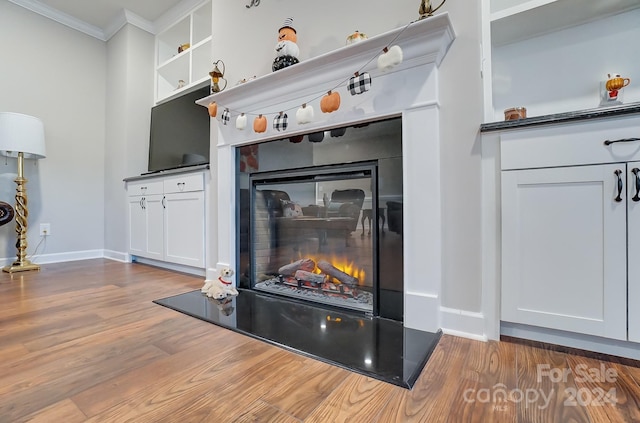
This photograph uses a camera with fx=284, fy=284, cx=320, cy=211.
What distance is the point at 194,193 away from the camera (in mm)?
2295

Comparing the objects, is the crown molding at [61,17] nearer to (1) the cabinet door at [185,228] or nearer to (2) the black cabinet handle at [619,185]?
(1) the cabinet door at [185,228]

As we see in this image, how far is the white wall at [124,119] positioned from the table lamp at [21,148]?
637mm

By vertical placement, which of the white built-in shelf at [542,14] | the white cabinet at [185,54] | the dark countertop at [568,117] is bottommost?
the dark countertop at [568,117]

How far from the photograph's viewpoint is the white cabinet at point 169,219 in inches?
89.4

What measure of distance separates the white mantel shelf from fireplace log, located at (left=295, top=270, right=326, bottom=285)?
1000 mm

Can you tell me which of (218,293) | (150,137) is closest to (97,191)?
(150,137)

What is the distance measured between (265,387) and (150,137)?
10.6 ft

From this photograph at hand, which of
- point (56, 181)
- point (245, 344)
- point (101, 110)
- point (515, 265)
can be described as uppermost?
point (101, 110)

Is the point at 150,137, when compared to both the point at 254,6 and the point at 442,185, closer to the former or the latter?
the point at 254,6

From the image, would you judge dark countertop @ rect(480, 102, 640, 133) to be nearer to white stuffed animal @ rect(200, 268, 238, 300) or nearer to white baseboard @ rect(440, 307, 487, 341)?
white baseboard @ rect(440, 307, 487, 341)

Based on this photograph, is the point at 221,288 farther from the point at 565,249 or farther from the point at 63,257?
the point at 63,257

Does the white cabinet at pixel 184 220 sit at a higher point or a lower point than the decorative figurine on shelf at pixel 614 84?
lower

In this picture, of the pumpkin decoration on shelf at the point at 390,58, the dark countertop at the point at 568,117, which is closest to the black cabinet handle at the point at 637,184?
the dark countertop at the point at 568,117

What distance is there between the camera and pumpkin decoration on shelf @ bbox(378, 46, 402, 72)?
1151mm
